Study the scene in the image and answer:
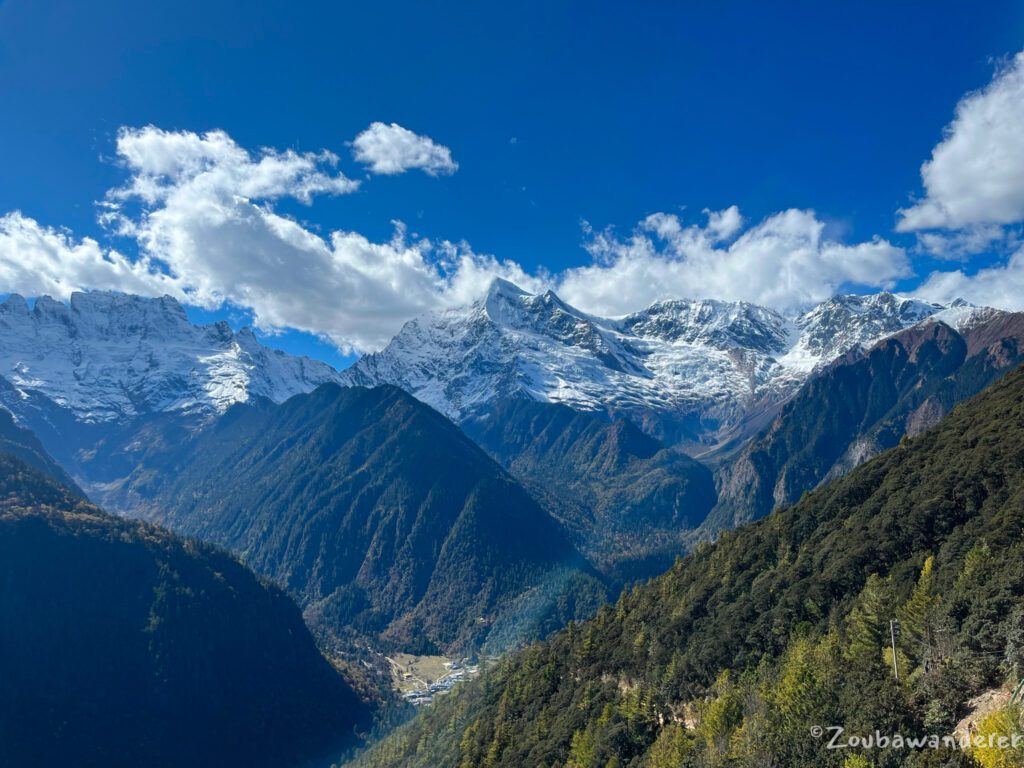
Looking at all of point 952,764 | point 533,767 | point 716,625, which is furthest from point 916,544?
point 533,767

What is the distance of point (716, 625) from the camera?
132m

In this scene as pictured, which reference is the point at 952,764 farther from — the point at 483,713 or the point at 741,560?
the point at 483,713

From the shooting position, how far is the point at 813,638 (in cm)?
10731

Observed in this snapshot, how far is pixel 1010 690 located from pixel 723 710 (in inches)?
1507

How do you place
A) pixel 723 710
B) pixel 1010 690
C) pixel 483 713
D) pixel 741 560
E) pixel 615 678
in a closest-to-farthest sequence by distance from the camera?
pixel 1010 690
pixel 723 710
pixel 615 678
pixel 741 560
pixel 483 713

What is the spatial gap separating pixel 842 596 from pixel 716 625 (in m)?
24.0

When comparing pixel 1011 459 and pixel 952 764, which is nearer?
pixel 952 764

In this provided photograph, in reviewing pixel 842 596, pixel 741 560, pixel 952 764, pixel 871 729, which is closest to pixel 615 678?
pixel 741 560

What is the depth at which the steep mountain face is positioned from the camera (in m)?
76.0

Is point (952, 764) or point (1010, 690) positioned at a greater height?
point (1010, 690)

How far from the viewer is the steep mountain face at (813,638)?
7600 centimetres

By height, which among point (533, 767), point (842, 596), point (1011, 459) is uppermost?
point (1011, 459)

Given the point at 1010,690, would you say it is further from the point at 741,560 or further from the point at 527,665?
the point at 527,665

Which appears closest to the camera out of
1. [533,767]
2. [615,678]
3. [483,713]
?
[533,767]
